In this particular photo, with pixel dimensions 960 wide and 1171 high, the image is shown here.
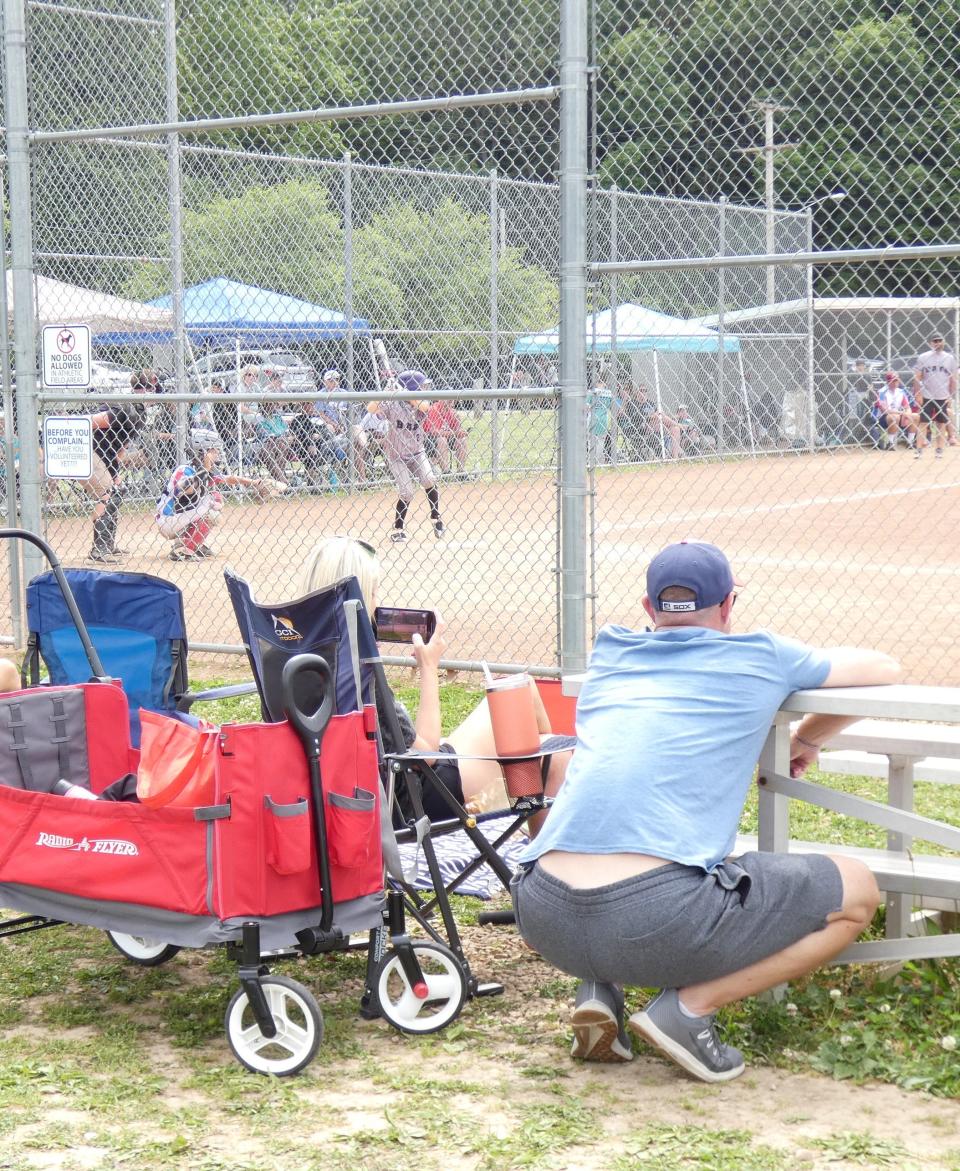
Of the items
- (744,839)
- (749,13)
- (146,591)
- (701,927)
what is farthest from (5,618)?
(701,927)

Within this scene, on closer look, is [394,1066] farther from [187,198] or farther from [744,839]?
[187,198]

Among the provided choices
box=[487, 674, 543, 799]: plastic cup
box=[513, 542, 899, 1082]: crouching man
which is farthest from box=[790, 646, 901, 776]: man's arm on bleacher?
box=[487, 674, 543, 799]: plastic cup

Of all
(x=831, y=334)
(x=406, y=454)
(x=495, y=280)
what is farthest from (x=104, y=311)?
(x=831, y=334)

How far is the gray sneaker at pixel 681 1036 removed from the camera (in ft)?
10.4

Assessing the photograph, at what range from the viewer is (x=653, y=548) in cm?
1252

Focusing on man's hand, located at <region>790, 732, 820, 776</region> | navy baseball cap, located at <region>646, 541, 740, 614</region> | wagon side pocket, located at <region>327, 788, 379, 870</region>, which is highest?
navy baseball cap, located at <region>646, 541, 740, 614</region>

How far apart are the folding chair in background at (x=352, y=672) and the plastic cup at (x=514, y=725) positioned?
6.9 inches

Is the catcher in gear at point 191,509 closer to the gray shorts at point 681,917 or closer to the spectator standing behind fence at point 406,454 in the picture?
the spectator standing behind fence at point 406,454

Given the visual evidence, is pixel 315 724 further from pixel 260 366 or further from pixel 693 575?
pixel 260 366

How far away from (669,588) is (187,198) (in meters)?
11.2

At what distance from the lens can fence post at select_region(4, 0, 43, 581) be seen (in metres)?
7.20

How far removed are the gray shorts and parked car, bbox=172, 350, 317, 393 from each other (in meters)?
11.1

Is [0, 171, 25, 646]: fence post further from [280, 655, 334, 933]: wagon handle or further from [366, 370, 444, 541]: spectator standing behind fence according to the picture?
[280, 655, 334, 933]: wagon handle

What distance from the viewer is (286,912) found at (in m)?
3.39
